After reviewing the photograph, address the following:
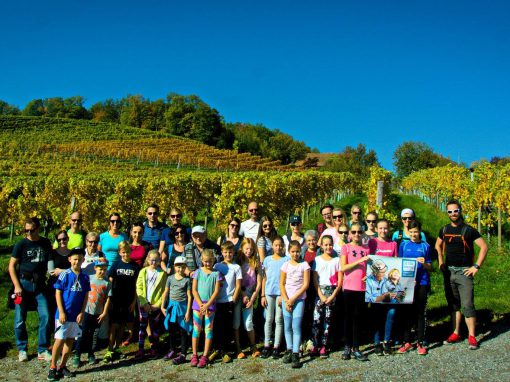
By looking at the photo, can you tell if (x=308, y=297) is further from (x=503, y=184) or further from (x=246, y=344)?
(x=503, y=184)

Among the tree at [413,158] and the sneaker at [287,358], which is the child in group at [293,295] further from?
the tree at [413,158]

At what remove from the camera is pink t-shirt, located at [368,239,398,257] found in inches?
212

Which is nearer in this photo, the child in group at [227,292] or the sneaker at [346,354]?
the sneaker at [346,354]

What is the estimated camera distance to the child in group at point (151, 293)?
550 centimetres

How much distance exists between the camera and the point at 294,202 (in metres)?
16.4

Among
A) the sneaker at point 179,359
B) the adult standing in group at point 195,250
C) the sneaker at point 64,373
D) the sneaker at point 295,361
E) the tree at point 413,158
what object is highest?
the tree at point 413,158

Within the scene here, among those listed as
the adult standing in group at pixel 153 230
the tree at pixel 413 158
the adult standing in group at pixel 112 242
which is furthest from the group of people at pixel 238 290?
the tree at pixel 413 158

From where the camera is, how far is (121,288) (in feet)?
18.1

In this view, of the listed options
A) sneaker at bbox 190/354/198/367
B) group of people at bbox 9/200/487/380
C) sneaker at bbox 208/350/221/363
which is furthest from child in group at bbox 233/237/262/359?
sneaker at bbox 190/354/198/367

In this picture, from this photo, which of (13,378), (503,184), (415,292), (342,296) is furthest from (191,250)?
(503,184)

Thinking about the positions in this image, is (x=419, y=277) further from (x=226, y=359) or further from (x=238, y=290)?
(x=226, y=359)

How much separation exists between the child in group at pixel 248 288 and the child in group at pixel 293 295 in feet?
1.38

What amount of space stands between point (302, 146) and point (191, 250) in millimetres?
79747

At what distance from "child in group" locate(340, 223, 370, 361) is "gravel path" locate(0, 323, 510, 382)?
273mm
